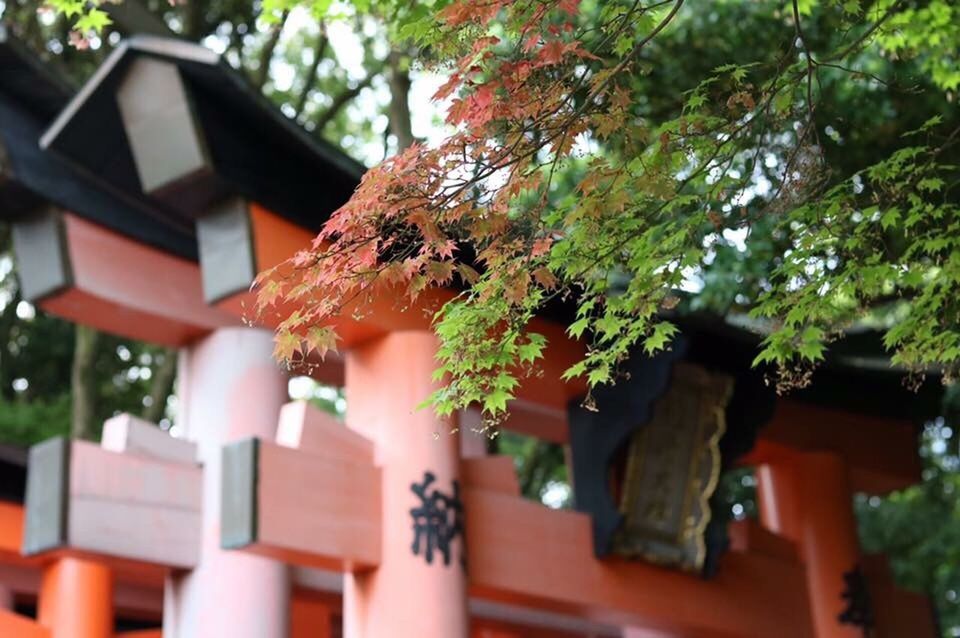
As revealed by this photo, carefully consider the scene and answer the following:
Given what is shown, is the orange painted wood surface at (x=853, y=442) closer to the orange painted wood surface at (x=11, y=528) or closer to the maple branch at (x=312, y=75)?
the orange painted wood surface at (x=11, y=528)

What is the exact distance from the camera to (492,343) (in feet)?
13.3

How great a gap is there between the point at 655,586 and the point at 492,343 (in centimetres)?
431

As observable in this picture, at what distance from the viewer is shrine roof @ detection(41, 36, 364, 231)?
20.7ft

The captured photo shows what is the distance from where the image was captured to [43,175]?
24.2ft

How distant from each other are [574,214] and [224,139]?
9.43ft

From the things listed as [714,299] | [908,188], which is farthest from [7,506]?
[908,188]

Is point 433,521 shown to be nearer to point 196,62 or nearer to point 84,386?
point 196,62

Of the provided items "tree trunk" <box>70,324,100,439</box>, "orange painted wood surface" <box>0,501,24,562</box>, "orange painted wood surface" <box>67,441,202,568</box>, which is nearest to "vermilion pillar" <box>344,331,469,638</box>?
"orange painted wood surface" <box>67,441,202,568</box>

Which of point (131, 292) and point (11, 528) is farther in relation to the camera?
point (11, 528)

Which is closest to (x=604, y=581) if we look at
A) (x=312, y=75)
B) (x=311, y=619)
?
(x=311, y=619)

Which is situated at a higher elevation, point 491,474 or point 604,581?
point 491,474

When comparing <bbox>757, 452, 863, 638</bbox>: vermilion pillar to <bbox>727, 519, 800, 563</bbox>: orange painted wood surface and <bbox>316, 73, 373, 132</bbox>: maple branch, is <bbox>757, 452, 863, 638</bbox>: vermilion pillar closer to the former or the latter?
<bbox>727, 519, 800, 563</bbox>: orange painted wood surface

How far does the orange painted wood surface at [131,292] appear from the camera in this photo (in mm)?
7305

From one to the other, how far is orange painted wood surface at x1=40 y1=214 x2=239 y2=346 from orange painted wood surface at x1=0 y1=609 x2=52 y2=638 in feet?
5.67
